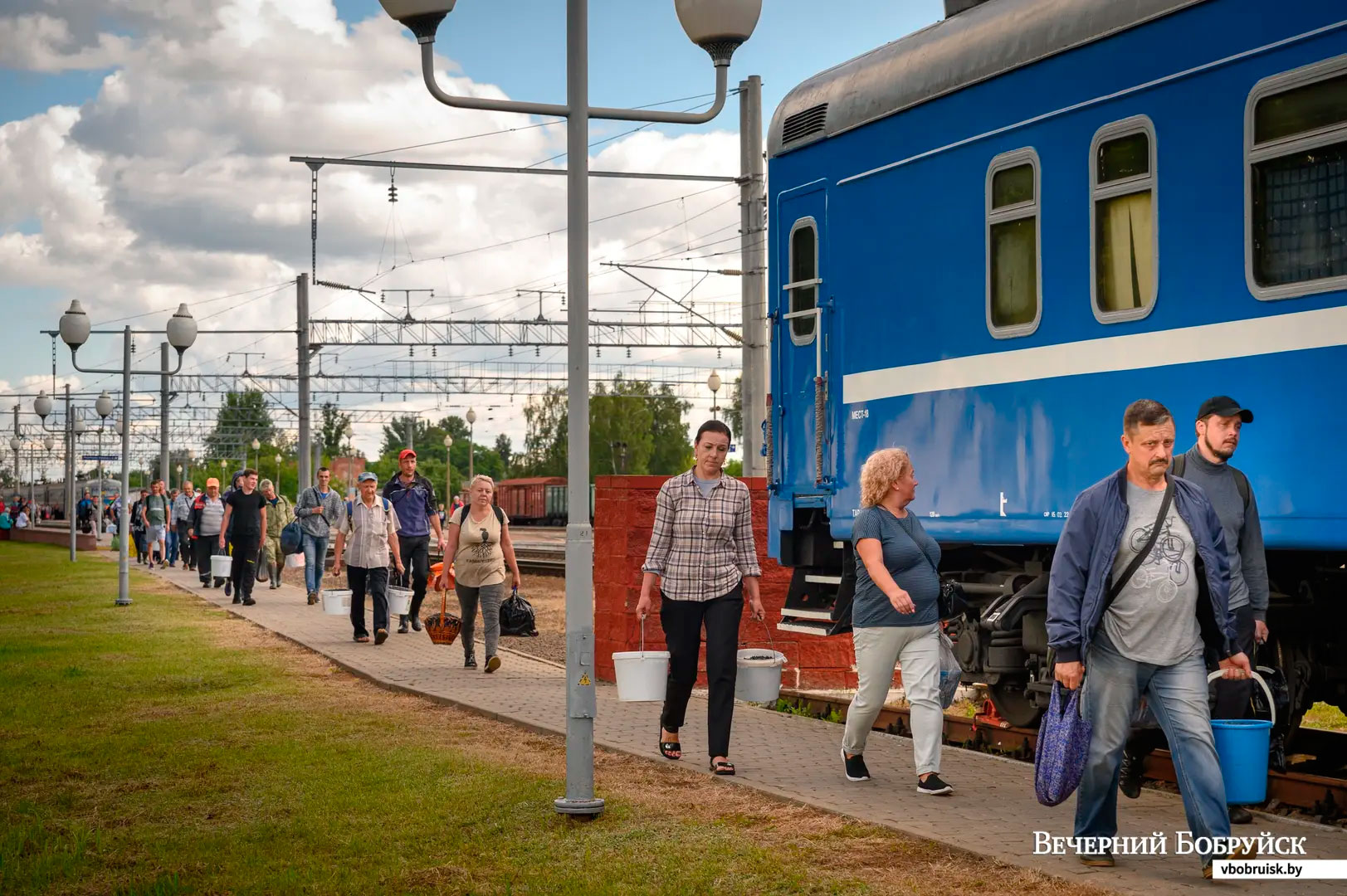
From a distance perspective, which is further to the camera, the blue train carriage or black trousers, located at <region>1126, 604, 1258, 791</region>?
the blue train carriage

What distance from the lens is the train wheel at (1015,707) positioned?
10.1m

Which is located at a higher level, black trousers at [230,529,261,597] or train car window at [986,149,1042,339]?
train car window at [986,149,1042,339]

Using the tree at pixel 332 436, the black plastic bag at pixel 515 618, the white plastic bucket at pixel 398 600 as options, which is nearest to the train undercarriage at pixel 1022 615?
the black plastic bag at pixel 515 618

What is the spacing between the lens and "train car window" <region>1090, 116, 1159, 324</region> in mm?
8188

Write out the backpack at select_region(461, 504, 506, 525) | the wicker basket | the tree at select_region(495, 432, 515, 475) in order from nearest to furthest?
the backpack at select_region(461, 504, 506, 525) < the wicker basket < the tree at select_region(495, 432, 515, 475)

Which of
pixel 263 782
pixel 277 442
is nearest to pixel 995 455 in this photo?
pixel 263 782

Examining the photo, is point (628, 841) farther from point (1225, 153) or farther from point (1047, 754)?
point (1225, 153)

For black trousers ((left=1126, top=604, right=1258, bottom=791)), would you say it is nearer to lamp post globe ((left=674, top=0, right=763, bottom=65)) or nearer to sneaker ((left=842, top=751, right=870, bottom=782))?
sneaker ((left=842, top=751, right=870, bottom=782))

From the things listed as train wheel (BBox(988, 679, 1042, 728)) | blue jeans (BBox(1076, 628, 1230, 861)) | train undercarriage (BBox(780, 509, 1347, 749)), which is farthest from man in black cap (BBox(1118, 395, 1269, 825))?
train wheel (BBox(988, 679, 1042, 728))

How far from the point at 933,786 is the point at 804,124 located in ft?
16.1

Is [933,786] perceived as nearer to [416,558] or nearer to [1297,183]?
[1297,183]

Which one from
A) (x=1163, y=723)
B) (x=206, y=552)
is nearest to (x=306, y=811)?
(x=1163, y=723)

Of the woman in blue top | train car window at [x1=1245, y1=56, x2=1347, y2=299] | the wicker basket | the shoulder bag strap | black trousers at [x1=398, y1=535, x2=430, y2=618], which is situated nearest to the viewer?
the shoulder bag strap

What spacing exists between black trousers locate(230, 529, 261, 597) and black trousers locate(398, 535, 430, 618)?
5.62 meters
